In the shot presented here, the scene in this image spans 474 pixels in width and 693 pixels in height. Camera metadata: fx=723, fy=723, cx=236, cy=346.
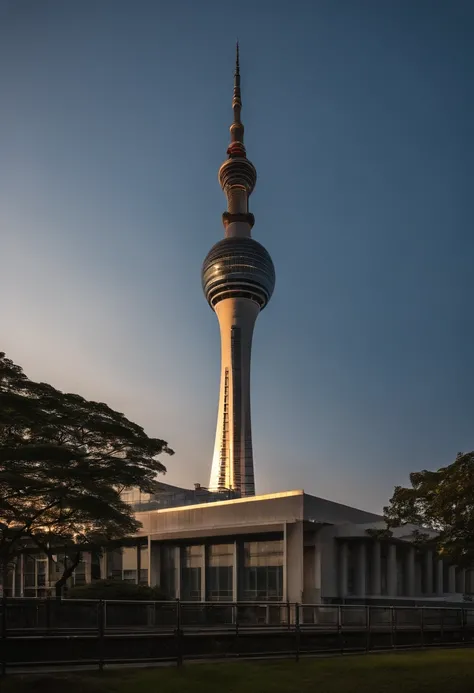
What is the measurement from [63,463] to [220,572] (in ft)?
87.1

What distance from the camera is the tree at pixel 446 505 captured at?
94.2ft

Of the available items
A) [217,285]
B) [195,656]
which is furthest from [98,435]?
[217,285]

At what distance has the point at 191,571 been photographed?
185ft

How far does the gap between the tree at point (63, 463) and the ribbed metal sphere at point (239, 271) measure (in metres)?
98.5

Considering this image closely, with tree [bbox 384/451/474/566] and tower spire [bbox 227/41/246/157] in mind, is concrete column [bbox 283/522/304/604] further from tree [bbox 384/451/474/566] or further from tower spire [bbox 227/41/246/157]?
tower spire [bbox 227/41/246/157]

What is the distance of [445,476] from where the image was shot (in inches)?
1229

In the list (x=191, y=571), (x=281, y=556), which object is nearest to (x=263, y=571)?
(x=281, y=556)

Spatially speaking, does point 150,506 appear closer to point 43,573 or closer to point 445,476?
point 43,573

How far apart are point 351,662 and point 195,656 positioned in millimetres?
4840

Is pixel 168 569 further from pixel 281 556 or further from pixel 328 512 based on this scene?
pixel 328 512

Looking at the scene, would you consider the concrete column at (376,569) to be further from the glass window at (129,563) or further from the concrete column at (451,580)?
the glass window at (129,563)

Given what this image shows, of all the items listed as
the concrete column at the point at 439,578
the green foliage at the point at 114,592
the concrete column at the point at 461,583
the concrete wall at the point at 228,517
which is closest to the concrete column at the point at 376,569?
the concrete wall at the point at 228,517

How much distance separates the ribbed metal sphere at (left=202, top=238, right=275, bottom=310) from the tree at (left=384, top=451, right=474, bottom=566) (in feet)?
335

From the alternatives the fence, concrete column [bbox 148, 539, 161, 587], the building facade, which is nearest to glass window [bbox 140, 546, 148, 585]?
the building facade
